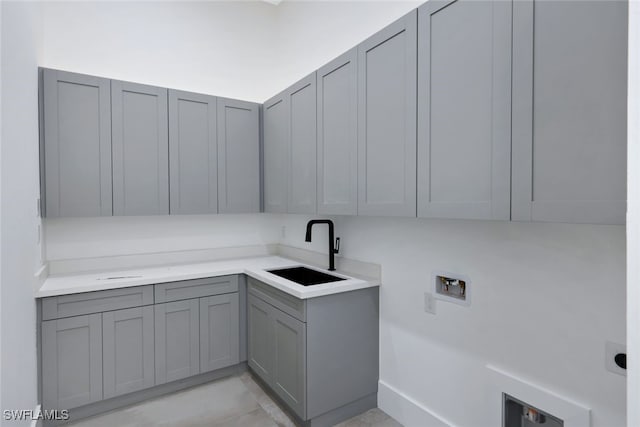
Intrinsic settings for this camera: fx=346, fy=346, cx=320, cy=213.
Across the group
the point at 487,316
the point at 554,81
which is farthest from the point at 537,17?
the point at 487,316

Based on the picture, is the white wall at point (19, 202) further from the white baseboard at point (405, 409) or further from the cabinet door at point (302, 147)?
the white baseboard at point (405, 409)

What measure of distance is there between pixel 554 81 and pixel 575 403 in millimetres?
1232

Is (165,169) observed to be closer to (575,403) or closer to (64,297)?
(64,297)

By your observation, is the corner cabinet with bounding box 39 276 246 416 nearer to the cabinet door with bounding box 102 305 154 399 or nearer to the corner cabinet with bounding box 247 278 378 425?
the cabinet door with bounding box 102 305 154 399

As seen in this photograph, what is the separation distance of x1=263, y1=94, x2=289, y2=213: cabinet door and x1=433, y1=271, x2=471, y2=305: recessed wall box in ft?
4.38

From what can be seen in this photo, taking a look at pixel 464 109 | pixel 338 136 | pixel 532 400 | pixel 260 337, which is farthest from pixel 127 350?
pixel 464 109

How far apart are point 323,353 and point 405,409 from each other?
0.62m

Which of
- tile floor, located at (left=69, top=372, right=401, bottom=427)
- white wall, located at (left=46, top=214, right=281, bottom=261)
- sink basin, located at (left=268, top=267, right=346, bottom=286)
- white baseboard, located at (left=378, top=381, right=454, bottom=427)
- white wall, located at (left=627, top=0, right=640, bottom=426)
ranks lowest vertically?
tile floor, located at (left=69, top=372, right=401, bottom=427)

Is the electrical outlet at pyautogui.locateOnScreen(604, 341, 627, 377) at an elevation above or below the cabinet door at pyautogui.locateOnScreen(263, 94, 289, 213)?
below

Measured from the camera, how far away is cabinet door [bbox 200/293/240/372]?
8.68 ft

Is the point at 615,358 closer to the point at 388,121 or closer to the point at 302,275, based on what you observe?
the point at 388,121

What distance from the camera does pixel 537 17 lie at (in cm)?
116

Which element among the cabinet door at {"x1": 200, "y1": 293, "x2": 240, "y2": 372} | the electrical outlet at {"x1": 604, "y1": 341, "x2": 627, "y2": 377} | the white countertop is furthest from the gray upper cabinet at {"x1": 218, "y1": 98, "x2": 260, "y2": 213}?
the electrical outlet at {"x1": 604, "y1": 341, "x2": 627, "y2": 377}

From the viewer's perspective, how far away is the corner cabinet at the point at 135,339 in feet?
7.11
